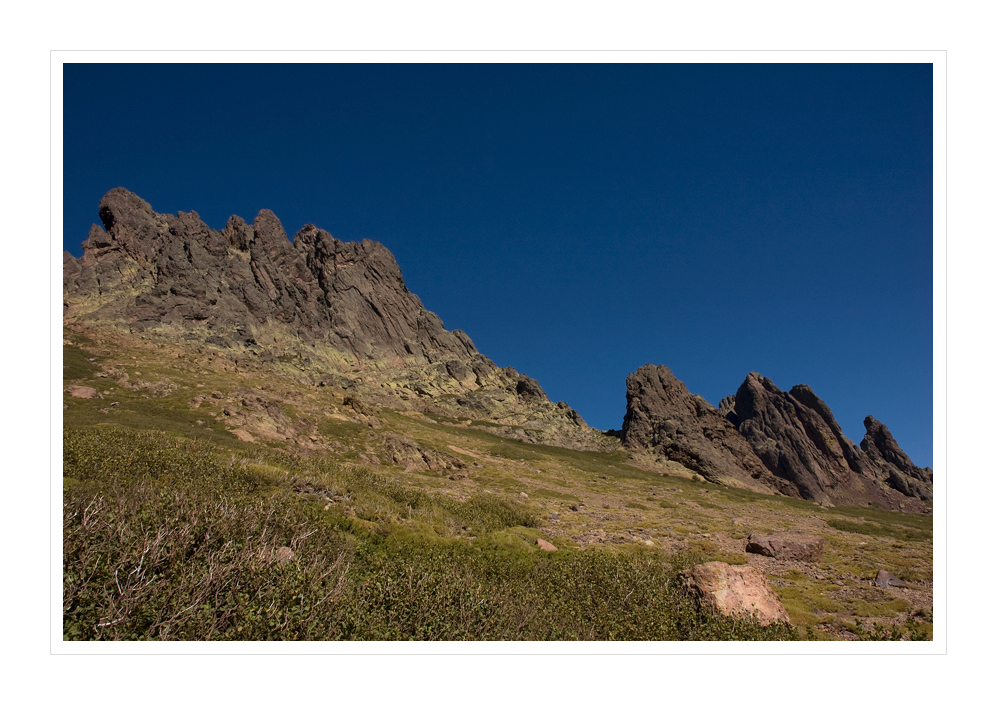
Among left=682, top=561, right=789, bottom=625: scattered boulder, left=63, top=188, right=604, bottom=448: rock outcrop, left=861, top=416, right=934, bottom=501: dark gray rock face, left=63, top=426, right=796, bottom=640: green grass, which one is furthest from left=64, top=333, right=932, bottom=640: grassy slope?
left=861, top=416, right=934, bottom=501: dark gray rock face

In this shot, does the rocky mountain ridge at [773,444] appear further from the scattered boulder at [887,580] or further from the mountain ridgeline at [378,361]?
the scattered boulder at [887,580]

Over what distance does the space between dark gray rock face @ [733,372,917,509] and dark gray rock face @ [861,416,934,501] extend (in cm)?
255

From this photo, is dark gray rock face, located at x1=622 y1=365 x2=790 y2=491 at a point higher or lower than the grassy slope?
lower

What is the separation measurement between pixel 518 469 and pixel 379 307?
14828cm

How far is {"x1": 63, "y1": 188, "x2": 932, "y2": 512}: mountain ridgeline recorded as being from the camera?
436 feet

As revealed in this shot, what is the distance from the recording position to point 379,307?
→ 641ft

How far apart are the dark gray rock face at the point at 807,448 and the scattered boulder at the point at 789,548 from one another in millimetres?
156419

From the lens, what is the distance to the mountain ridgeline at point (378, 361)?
436 feet

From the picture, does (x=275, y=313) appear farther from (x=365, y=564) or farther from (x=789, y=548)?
(x=789, y=548)

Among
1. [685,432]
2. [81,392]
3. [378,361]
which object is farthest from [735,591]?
[378,361]

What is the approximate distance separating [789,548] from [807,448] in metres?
182

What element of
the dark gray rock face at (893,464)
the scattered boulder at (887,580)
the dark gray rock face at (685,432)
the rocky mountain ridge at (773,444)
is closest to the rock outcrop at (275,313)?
the dark gray rock face at (685,432)

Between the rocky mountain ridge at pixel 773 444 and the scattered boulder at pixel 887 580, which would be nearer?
the scattered boulder at pixel 887 580

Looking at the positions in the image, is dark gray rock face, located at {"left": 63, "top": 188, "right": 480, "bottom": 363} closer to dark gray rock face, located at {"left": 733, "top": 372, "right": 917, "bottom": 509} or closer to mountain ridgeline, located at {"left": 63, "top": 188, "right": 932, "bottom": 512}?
mountain ridgeline, located at {"left": 63, "top": 188, "right": 932, "bottom": 512}
